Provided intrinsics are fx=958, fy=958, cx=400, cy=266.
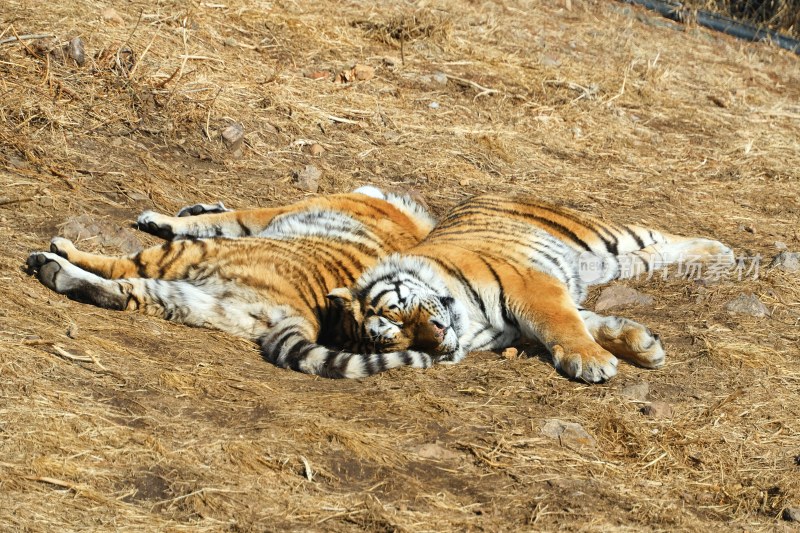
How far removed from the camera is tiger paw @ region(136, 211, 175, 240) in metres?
4.60

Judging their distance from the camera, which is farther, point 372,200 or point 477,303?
point 372,200

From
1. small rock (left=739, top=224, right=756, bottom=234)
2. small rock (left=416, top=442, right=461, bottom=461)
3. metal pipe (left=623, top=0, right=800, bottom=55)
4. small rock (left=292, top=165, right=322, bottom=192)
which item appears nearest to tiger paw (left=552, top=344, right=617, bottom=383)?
small rock (left=416, top=442, right=461, bottom=461)

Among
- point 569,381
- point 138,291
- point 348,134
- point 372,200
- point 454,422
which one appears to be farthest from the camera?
point 348,134

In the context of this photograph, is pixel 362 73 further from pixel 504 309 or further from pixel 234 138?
pixel 504 309

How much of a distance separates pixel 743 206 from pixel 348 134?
2533 millimetres

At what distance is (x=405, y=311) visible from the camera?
3885 millimetres

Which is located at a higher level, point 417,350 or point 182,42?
point 182,42

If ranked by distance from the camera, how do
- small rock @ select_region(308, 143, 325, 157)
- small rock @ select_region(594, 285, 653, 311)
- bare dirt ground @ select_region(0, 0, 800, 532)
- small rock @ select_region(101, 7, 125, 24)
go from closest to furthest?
bare dirt ground @ select_region(0, 0, 800, 532) < small rock @ select_region(594, 285, 653, 311) < small rock @ select_region(308, 143, 325, 157) < small rock @ select_region(101, 7, 125, 24)

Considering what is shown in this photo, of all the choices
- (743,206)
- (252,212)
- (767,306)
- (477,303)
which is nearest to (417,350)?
(477,303)

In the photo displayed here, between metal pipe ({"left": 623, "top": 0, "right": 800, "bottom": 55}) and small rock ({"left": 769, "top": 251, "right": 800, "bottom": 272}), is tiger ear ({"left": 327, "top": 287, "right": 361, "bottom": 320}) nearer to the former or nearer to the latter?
small rock ({"left": 769, "top": 251, "right": 800, "bottom": 272})

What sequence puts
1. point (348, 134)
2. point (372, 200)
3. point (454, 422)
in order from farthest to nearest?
point (348, 134)
point (372, 200)
point (454, 422)

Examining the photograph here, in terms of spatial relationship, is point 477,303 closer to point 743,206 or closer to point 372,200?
point 372,200

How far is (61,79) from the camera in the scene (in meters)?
5.36

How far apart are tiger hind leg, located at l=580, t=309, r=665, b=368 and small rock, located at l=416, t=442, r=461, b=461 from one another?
1.05m
